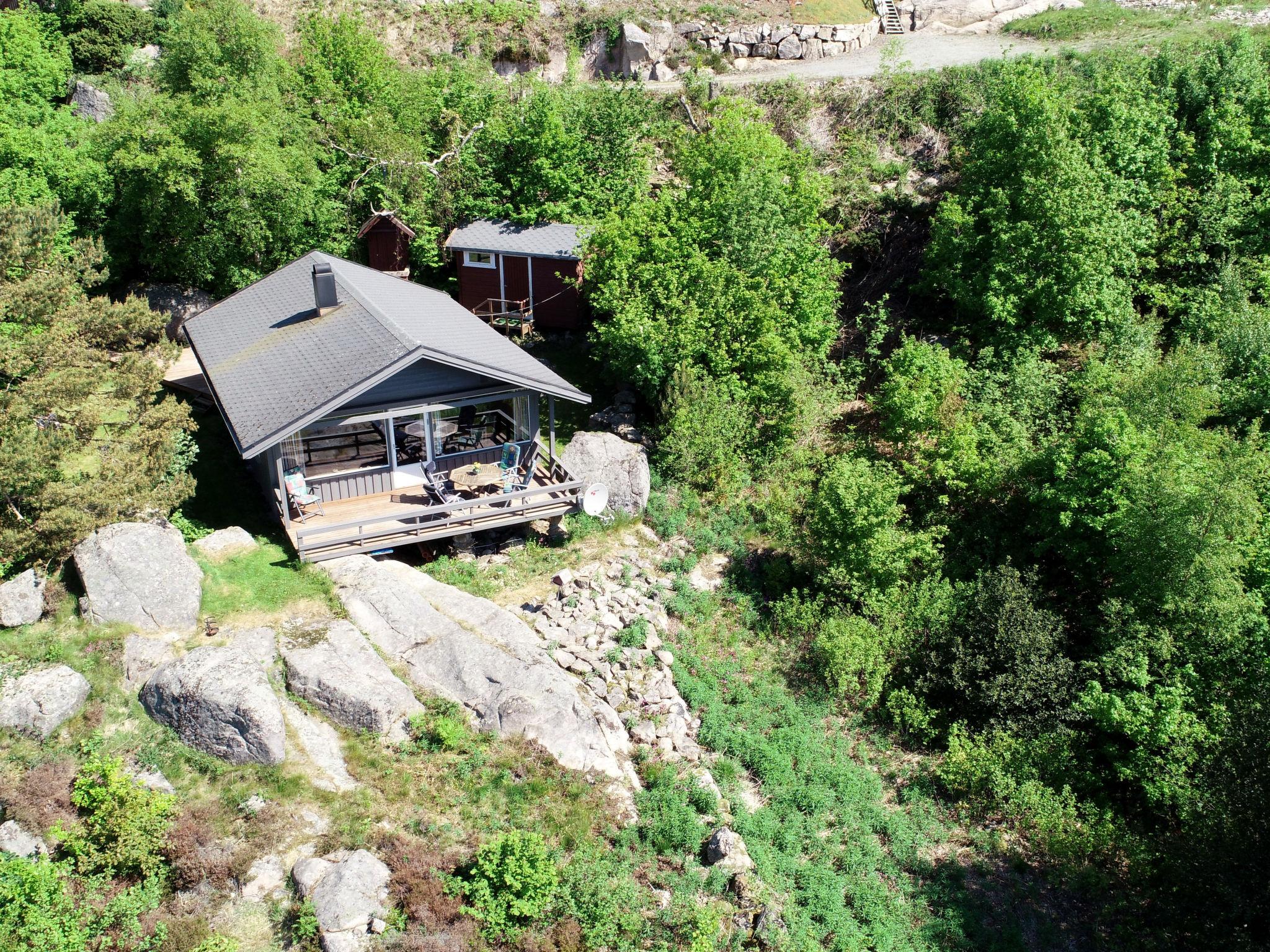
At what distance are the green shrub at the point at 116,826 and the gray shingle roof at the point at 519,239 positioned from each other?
19.7m

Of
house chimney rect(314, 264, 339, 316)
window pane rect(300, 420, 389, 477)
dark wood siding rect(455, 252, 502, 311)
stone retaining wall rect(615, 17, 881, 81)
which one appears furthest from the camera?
stone retaining wall rect(615, 17, 881, 81)

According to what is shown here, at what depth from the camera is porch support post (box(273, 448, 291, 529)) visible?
1950cm

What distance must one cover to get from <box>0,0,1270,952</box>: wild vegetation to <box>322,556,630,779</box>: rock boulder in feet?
2.18

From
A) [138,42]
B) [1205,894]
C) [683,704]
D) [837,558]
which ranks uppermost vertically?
[138,42]

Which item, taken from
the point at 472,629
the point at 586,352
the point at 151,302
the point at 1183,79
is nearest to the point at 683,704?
the point at 472,629

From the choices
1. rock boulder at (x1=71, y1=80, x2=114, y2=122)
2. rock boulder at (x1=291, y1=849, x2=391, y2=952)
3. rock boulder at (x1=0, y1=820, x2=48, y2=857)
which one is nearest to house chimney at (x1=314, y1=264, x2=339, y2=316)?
rock boulder at (x1=0, y1=820, x2=48, y2=857)

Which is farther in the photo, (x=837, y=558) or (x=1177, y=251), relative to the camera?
(x=1177, y=251)

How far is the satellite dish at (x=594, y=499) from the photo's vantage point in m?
21.8

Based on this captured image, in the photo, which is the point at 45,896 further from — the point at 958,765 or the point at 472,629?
the point at 958,765

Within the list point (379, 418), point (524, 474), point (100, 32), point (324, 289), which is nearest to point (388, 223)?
point (324, 289)

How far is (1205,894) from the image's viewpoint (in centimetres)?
1466

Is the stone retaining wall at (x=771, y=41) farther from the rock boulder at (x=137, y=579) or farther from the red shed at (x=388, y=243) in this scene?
the rock boulder at (x=137, y=579)

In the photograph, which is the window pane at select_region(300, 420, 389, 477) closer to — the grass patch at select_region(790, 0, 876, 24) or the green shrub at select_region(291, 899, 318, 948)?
the green shrub at select_region(291, 899, 318, 948)

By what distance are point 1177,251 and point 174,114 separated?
31452 mm
